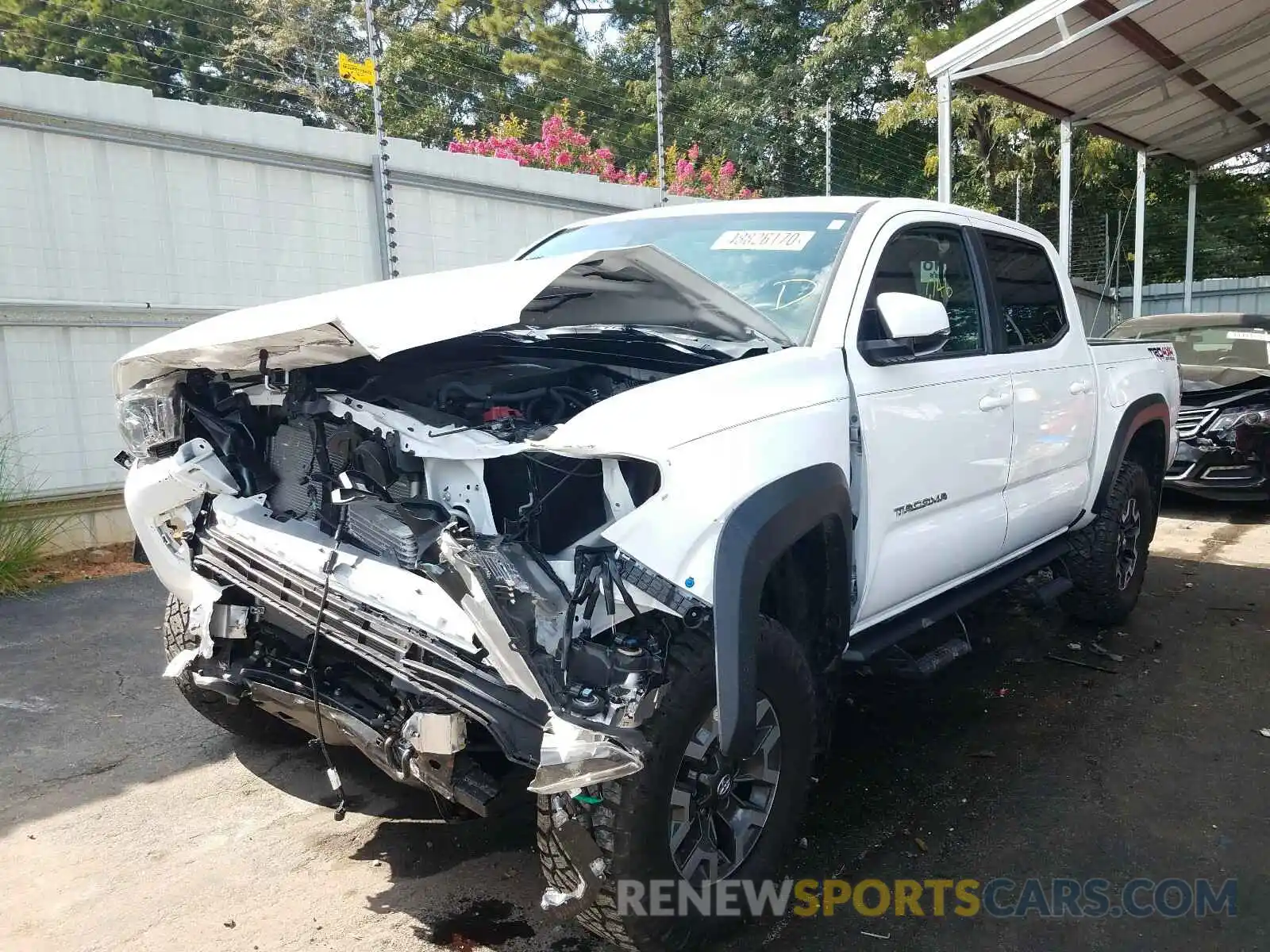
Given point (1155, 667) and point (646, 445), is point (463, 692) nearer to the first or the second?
point (646, 445)

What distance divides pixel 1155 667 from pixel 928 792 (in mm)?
1948

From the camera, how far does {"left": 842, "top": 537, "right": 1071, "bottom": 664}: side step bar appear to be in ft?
10.5

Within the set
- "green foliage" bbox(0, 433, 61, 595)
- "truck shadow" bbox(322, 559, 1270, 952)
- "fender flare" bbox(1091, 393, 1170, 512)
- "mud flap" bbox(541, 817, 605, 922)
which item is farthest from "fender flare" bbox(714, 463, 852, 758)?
"green foliage" bbox(0, 433, 61, 595)

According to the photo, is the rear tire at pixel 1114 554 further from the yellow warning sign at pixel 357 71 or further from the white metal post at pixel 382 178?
the yellow warning sign at pixel 357 71

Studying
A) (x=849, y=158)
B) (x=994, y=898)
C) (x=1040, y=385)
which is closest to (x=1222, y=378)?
(x=1040, y=385)

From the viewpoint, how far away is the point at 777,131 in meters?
19.4

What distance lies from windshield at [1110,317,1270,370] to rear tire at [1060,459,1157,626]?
3.90m

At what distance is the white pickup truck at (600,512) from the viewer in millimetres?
2256

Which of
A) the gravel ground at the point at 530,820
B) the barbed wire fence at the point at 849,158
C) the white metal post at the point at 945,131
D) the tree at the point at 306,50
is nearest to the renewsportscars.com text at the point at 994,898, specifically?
the gravel ground at the point at 530,820

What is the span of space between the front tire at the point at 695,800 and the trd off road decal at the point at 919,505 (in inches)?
28.1

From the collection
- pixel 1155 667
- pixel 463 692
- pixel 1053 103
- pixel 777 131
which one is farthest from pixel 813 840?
pixel 777 131

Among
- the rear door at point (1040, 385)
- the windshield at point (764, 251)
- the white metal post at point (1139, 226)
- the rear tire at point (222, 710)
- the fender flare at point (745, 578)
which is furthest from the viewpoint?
the white metal post at point (1139, 226)

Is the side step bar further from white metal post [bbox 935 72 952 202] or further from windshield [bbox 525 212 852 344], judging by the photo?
white metal post [bbox 935 72 952 202]

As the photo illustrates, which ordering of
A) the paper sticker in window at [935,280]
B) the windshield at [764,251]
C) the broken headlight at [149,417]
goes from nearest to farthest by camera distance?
the broken headlight at [149,417]
the windshield at [764,251]
the paper sticker in window at [935,280]
